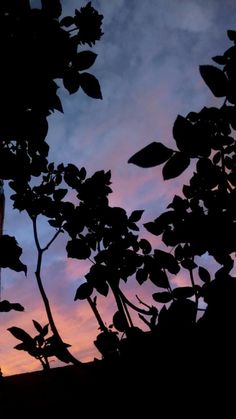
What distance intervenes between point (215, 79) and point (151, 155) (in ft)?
1.36

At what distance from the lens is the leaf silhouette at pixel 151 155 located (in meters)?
1.20

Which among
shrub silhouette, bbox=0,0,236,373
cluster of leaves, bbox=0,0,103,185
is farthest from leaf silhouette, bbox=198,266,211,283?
A: cluster of leaves, bbox=0,0,103,185

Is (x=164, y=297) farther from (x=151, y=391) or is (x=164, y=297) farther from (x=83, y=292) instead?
(x=151, y=391)

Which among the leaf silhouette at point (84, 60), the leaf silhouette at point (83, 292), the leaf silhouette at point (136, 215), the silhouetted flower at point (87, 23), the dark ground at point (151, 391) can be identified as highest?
the silhouetted flower at point (87, 23)

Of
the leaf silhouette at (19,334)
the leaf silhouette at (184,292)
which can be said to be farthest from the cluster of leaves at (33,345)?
the leaf silhouette at (184,292)

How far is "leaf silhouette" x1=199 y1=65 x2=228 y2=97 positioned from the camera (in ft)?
4.22

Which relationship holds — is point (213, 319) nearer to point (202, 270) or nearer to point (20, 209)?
point (202, 270)

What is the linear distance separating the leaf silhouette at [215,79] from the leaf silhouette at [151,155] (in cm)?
32

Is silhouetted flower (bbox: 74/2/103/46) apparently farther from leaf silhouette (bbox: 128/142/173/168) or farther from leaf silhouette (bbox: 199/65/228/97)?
leaf silhouette (bbox: 128/142/173/168)

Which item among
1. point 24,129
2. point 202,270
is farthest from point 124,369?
point 24,129

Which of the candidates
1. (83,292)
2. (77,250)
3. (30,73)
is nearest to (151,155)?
(30,73)

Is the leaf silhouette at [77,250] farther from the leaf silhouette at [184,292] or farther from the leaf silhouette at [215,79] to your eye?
the leaf silhouette at [215,79]

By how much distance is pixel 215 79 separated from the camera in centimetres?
129

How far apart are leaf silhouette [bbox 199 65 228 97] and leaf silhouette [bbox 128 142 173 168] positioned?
317mm
